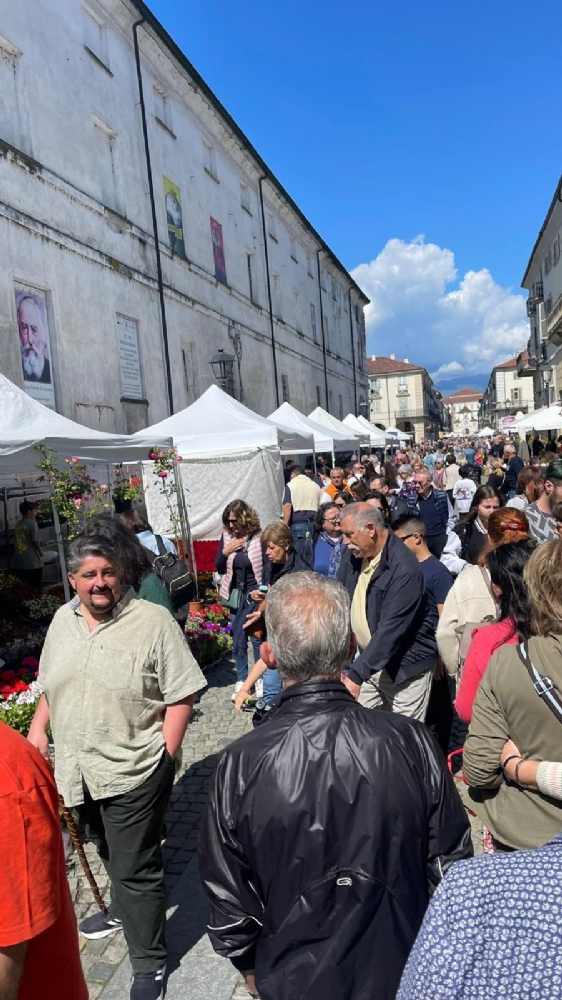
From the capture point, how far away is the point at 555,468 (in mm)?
5945

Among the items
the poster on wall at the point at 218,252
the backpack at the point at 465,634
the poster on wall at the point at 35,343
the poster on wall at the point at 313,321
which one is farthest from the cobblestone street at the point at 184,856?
the poster on wall at the point at 313,321

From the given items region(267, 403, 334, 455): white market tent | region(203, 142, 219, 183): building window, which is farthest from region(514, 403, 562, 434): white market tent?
region(203, 142, 219, 183): building window

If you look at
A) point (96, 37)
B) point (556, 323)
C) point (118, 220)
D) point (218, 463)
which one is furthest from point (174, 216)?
point (556, 323)

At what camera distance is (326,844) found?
1646 millimetres

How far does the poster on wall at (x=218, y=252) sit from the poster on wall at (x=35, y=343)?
1011 centimetres

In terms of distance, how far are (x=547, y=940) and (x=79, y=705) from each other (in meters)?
2.46

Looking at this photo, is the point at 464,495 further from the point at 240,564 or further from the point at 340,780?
the point at 340,780

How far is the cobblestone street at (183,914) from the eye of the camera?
3008 mm

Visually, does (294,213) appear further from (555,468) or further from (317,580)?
(317,580)

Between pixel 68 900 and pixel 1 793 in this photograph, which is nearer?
pixel 1 793

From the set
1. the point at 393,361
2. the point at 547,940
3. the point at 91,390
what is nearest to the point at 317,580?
the point at 547,940

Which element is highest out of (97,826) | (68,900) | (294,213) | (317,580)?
(294,213)

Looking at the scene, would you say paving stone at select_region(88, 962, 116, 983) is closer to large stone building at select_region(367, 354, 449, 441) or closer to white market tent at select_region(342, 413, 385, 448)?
white market tent at select_region(342, 413, 385, 448)

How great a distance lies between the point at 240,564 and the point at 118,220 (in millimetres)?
11818
